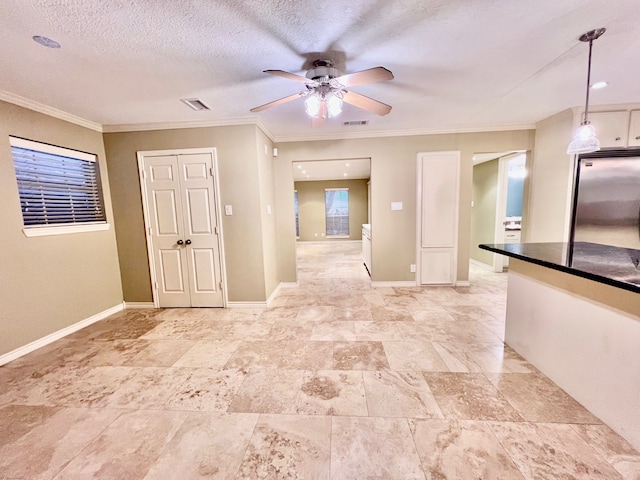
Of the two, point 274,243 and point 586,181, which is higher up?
point 586,181

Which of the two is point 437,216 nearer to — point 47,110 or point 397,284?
point 397,284

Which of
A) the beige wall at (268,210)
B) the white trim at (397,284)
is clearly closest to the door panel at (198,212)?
the beige wall at (268,210)

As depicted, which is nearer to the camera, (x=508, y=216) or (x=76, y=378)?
(x=76, y=378)

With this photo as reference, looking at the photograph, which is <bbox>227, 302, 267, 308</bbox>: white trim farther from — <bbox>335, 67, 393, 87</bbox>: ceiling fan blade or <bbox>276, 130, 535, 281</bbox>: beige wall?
<bbox>335, 67, 393, 87</bbox>: ceiling fan blade

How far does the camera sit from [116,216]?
11.2ft

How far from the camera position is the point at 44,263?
8.54ft

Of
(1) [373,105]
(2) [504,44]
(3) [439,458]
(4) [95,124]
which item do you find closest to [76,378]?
(3) [439,458]

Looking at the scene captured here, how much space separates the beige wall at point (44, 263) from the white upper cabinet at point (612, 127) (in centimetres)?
618

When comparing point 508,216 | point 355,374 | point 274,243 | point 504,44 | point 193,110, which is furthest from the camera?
point 508,216

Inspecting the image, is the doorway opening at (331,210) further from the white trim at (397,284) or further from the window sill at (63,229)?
the window sill at (63,229)

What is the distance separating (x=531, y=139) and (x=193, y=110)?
15.3ft

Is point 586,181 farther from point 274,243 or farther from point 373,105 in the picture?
point 274,243

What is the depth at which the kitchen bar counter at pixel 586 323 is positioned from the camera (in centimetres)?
136

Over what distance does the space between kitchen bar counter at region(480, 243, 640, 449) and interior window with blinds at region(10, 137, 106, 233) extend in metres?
4.49
